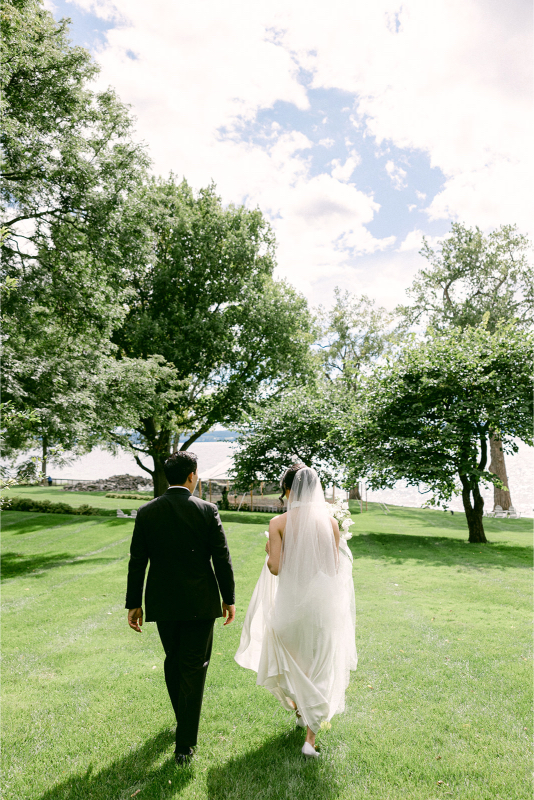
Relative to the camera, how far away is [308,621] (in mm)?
4133

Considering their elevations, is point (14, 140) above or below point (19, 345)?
above

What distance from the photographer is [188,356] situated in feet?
72.7

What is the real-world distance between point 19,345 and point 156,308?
1062 centimetres

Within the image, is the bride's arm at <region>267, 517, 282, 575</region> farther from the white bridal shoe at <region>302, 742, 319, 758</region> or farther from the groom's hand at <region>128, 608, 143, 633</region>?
the white bridal shoe at <region>302, 742, 319, 758</region>

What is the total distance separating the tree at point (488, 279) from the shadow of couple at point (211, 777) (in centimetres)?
2612

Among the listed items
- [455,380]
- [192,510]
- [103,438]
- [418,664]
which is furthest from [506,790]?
[103,438]

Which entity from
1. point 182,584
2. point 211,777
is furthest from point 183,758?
point 182,584

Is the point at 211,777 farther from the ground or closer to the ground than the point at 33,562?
farther from the ground

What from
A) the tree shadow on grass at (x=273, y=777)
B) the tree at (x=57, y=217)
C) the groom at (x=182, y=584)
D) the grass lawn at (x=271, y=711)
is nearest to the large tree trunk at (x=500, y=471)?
the grass lawn at (x=271, y=711)

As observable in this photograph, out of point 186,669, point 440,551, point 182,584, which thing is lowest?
point 440,551

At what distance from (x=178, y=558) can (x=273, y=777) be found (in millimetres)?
1810

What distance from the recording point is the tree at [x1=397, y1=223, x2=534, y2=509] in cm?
2734

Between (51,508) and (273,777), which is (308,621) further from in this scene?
(51,508)

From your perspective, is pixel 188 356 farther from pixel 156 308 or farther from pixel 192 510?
pixel 192 510
